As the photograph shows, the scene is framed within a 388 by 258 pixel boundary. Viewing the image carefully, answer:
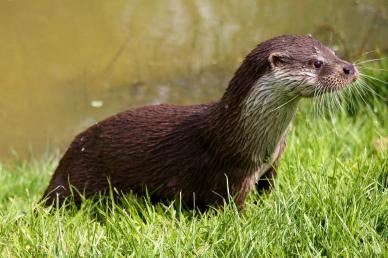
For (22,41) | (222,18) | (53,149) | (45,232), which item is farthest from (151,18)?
(45,232)

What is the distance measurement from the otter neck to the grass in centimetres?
20

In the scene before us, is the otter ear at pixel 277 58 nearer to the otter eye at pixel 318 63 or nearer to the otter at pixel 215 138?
the otter at pixel 215 138

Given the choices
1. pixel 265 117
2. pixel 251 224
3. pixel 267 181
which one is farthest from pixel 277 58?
pixel 251 224

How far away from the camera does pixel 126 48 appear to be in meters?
6.99

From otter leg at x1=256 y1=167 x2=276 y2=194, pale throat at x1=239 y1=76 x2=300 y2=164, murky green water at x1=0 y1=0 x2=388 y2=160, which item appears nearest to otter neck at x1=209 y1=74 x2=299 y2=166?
pale throat at x1=239 y1=76 x2=300 y2=164

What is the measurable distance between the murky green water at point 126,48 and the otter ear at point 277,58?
9.13 feet

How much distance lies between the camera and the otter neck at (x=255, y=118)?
3471mm

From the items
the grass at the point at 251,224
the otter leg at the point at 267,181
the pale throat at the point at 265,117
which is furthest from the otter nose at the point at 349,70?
the otter leg at the point at 267,181

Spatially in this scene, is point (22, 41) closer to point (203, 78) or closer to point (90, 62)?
point (90, 62)

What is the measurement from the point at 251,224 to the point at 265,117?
584mm

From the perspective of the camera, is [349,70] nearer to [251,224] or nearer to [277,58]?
[277,58]

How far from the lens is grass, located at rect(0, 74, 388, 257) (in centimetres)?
293

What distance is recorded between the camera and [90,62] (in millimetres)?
6859

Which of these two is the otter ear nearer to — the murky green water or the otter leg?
the otter leg
